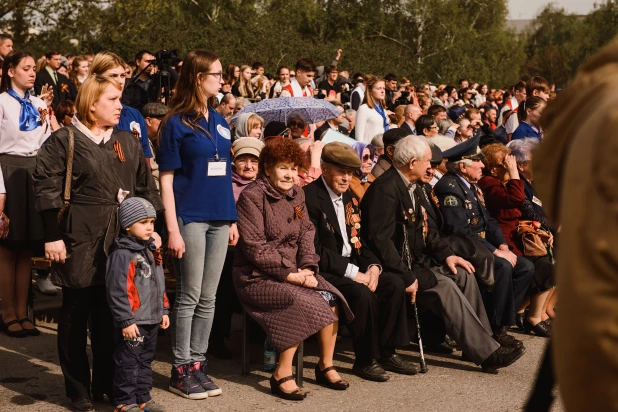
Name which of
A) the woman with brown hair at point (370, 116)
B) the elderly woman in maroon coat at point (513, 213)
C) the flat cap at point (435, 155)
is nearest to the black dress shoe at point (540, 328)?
the elderly woman in maroon coat at point (513, 213)

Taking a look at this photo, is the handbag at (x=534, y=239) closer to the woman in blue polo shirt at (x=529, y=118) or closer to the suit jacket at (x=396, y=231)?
the suit jacket at (x=396, y=231)

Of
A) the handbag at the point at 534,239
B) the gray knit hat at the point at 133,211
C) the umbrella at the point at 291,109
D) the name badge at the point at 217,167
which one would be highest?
the umbrella at the point at 291,109

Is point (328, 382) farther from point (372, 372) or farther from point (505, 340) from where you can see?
point (505, 340)

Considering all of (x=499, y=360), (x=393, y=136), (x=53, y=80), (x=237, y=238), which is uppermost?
(x=53, y=80)

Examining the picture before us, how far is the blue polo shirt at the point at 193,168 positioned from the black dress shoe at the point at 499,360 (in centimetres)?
218

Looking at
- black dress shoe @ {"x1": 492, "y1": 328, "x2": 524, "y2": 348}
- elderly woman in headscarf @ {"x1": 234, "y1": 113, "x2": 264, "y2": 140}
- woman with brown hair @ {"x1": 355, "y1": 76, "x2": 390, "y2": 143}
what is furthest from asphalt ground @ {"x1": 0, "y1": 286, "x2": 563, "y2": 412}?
woman with brown hair @ {"x1": 355, "y1": 76, "x2": 390, "y2": 143}

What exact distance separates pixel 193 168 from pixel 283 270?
2.83ft

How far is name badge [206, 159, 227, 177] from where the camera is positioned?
17.8 feet

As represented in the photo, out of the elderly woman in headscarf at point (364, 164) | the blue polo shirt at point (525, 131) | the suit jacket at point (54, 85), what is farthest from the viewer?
the suit jacket at point (54, 85)

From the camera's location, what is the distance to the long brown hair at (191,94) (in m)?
5.43

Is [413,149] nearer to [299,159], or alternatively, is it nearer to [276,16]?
[299,159]

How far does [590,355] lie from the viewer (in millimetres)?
1150

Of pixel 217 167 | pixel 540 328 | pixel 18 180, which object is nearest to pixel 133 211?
pixel 217 167

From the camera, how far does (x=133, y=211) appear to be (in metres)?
4.94
